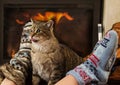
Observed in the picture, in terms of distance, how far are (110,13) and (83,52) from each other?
39cm

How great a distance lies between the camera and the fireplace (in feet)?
6.94

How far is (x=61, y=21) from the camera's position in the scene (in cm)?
217

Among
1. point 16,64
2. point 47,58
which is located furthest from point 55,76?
point 16,64

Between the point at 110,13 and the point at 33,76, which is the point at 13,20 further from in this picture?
the point at 33,76

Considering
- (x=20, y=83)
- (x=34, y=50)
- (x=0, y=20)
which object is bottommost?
(x=20, y=83)

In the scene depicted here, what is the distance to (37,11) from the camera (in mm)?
2184

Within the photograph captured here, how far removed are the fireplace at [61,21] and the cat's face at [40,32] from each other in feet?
2.48

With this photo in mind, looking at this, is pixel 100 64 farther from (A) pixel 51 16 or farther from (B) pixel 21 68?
(A) pixel 51 16

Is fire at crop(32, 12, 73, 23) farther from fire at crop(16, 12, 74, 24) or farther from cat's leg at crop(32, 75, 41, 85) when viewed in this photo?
cat's leg at crop(32, 75, 41, 85)

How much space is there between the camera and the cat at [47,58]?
1.27 meters

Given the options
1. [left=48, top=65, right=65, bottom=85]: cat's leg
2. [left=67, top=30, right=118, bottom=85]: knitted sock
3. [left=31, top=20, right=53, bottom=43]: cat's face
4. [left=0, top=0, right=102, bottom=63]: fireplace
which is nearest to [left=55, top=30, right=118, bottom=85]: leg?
[left=67, top=30, right=118, bottom=85]: knitted sock

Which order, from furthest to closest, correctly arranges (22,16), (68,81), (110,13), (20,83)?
1. (22,16)
2. (110,13)
3. (20,83)
4. (68,81)

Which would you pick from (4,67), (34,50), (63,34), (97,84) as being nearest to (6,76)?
(4,67)

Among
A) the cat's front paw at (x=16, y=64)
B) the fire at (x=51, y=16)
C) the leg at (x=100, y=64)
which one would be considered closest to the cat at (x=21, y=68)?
the cat's front paw at (x=16, y=64)
